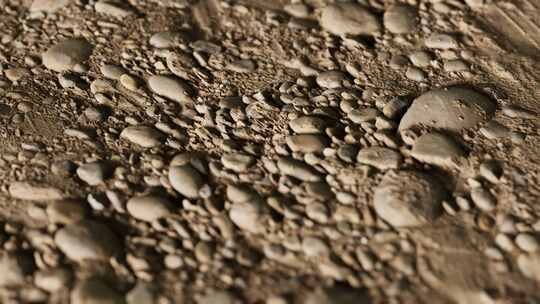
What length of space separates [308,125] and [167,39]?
554 millimetres

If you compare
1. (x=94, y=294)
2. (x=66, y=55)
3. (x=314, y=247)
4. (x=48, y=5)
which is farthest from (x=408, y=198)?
(x=48, y=5)

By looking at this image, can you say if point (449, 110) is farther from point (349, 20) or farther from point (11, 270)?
point (11, 270)

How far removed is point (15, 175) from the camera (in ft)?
4.87

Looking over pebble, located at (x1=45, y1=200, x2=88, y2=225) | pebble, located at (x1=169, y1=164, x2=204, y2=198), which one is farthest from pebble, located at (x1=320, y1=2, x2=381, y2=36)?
pebble, located at (x1=45, y1=200, x2=88, y2=225)

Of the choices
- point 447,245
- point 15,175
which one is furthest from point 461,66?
point 15,175

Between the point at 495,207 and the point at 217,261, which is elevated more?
the point at 495,207

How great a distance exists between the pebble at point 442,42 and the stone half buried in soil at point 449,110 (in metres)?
0.20

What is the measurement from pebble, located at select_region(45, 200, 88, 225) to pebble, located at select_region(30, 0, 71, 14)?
2.71 feet

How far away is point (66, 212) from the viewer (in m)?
1.38

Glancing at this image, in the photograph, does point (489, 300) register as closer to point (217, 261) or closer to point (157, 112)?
point (217, 261)

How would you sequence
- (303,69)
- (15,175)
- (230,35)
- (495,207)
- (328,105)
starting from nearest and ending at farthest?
(495,207) < (15,175) < (328,105) < (303,69) < (230,35)

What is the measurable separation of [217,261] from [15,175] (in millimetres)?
550

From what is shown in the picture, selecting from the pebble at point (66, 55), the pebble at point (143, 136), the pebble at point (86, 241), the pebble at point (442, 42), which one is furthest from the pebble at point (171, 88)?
the pebble at point (442, 42)

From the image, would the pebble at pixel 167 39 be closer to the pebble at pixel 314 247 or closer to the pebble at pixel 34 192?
the pebble at pixel 34 192
